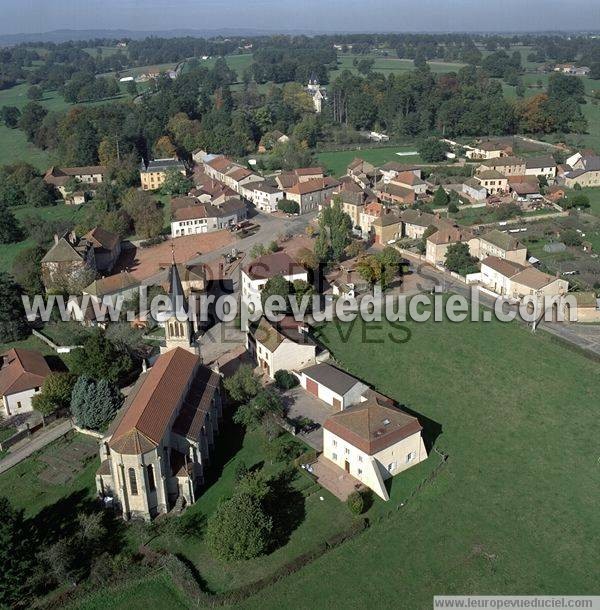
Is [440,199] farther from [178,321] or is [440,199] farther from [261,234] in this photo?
[178,321]

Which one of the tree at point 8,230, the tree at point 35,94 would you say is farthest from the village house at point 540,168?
the tree at point 35,94

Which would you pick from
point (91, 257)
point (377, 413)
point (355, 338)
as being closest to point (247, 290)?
point (355, 338)

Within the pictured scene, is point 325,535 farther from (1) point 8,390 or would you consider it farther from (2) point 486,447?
(1) point 8,390

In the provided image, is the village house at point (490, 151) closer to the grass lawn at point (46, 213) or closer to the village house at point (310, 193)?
the village house at point (310, 193)

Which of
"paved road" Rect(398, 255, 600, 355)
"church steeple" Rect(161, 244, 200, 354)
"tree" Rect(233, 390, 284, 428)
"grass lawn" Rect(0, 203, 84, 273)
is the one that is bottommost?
"grass lawn" Rect(0, 203, 84, 273)

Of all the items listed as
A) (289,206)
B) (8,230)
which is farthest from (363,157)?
(8,230)

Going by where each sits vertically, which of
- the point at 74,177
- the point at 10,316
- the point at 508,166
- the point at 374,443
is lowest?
the point at 10,316

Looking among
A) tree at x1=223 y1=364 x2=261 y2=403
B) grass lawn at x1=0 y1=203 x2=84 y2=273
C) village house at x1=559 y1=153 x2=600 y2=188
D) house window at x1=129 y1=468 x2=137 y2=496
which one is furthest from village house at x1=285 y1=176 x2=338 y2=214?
house window at x1=129 y1=468 x2=137 y2=496

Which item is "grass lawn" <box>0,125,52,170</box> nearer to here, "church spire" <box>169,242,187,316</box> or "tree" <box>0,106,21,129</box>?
"tree" <box>0,106,21,129</box>
